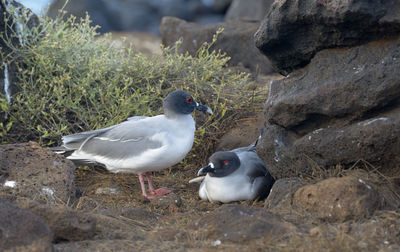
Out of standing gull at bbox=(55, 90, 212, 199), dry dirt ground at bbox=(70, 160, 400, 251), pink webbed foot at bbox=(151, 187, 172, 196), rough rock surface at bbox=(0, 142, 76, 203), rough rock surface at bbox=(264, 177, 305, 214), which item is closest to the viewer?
dry dirt ground at bbox=(70, 160, 400, 251)

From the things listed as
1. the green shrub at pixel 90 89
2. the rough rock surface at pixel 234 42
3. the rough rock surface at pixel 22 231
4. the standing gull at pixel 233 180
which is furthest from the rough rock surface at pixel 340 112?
the rough rock surface at pixel 234 42

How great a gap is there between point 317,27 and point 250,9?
14.2 meters

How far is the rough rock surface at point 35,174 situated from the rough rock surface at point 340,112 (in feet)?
6.25

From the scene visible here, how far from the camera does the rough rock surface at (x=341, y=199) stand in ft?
13.2

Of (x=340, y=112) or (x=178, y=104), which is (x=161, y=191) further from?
(x=340, y=112)

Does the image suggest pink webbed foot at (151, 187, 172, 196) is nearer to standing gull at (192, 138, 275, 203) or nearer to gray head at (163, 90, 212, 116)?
standing gull at (192, 138, 275, 203)

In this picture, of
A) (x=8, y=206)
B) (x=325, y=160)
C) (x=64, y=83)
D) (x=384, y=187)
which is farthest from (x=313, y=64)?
(x=64, y=83)

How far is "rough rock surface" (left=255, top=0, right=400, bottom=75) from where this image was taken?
4.31m

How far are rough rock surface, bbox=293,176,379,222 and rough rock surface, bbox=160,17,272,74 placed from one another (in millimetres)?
5687

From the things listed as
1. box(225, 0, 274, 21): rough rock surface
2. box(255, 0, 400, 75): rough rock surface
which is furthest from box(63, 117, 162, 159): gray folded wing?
box(225, 0, 274, 21): rough rock surface

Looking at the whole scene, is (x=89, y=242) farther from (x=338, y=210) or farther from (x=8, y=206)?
(x=338, y=210)

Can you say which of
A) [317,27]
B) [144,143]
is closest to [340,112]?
[317,27]

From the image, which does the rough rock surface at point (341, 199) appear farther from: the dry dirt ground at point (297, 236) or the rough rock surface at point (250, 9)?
the rough rock surface at point (250, 9)

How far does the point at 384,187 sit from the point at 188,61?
12.2 feet
